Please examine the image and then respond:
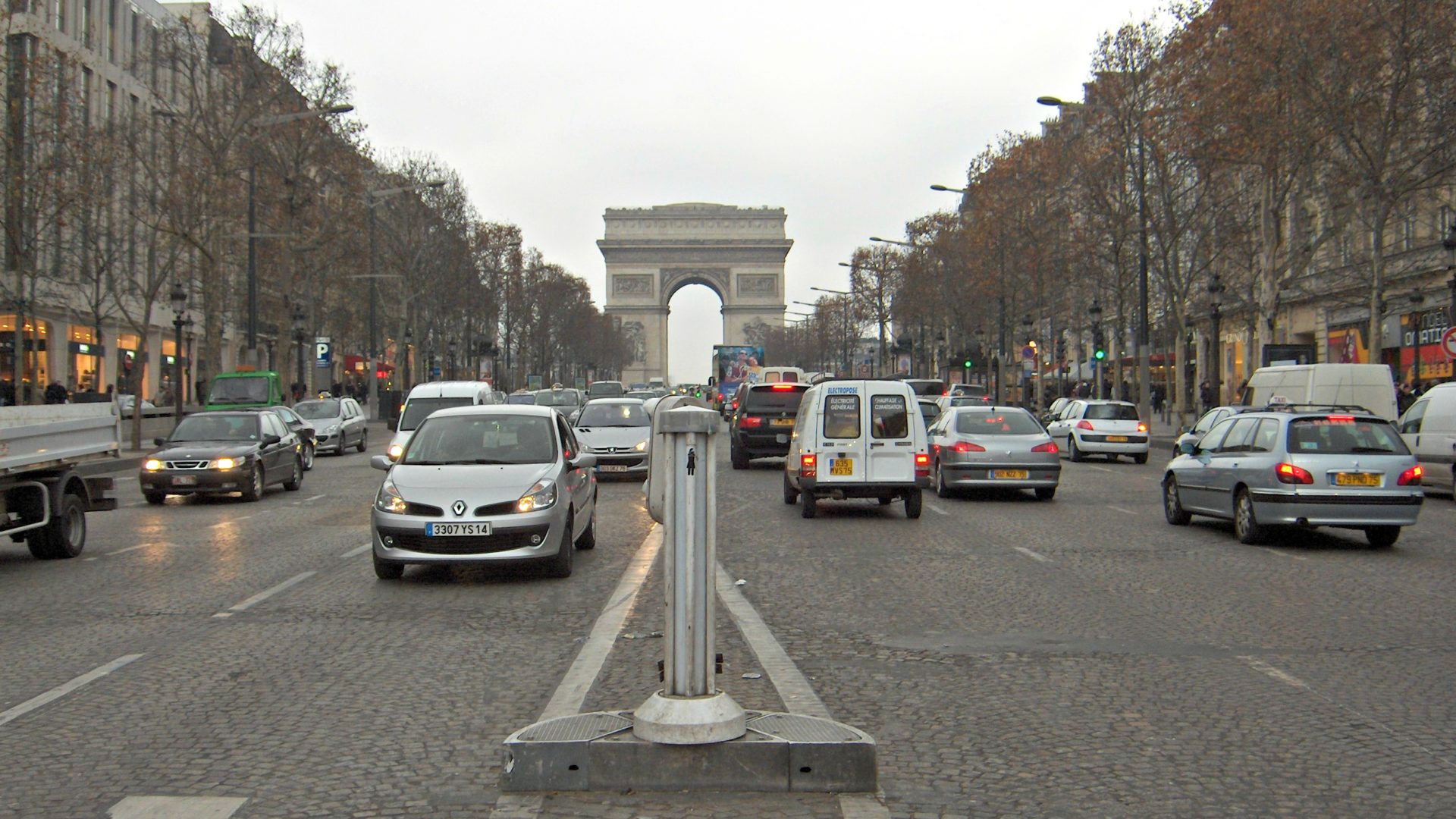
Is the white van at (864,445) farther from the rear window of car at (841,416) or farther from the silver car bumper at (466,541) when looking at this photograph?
the silver car bumper at (466,541)

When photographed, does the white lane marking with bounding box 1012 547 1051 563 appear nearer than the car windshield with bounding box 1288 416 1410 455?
Yes

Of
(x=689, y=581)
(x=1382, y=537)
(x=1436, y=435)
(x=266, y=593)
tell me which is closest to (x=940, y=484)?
(x=1382, y=537)

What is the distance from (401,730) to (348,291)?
6781 cm

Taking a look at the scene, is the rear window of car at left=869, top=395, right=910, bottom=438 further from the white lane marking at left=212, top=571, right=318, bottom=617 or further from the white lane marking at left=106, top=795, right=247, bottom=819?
the white lane marking at left=106, top=795, right=247, bottom=819

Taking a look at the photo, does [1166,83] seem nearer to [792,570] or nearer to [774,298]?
[792,570]

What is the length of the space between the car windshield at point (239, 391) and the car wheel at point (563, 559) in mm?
25977

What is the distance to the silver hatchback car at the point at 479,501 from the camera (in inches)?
425

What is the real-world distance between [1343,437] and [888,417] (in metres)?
5.16

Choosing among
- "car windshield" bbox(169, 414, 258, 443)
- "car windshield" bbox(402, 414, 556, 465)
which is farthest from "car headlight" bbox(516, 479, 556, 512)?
"car windshield" bbox(169, 414, 258, 443)

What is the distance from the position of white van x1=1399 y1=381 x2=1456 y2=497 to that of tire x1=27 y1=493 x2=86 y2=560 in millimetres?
17290

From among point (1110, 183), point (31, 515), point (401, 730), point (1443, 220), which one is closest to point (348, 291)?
point (1110, 183)

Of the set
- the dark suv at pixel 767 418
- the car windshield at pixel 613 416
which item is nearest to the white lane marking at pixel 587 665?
the car windshield at pixel 613 416

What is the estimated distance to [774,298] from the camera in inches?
5084

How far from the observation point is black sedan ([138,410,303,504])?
65.2 feet
